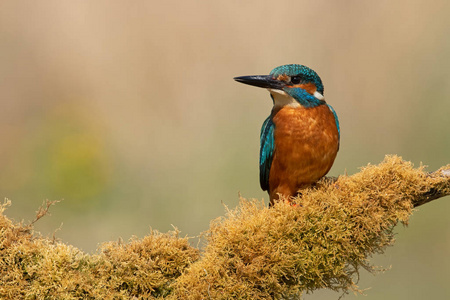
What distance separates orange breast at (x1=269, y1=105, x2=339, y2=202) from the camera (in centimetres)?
280

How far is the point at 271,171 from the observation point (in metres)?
2.97

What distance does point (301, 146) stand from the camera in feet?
9.33

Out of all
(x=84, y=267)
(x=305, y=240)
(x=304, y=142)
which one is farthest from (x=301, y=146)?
(x=84, y=267)

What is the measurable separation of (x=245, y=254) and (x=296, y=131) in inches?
44.2

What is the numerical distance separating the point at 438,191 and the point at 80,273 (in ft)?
4.75

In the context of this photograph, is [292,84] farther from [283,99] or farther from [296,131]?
[296,131]

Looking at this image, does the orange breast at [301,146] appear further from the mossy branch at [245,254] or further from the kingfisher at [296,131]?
the mossy branch at [245,254]

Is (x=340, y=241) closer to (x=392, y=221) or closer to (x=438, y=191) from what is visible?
(x=392, y=221)

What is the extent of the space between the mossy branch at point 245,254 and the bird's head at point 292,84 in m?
0.87

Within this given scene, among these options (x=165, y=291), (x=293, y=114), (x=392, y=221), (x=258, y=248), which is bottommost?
(x=165, y=291)

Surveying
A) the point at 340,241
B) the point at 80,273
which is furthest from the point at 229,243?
the point at 80,273

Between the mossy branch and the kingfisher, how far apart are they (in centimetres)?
67

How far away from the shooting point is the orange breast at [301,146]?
9.20ft

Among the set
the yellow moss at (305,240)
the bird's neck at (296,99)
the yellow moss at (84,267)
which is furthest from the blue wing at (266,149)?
the yellow moss at (84,267)
